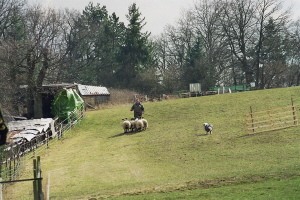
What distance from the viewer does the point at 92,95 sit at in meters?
59.6

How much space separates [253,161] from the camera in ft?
68.4

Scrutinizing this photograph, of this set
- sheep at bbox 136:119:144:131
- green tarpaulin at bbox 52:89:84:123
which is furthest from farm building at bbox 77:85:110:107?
sheep at bbox 136:119:144:131

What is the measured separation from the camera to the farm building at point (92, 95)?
5681 cm

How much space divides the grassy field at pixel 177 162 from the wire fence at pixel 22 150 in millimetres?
544

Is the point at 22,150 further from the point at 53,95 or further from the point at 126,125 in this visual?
the point at 53,95

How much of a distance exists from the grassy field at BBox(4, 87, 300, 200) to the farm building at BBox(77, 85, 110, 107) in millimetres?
16376

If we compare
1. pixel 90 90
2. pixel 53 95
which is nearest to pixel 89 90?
pixel 90 90

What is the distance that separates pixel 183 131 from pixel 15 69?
834 inches

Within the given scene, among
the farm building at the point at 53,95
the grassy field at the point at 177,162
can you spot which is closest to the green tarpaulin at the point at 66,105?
the farm building at the point at 53,95

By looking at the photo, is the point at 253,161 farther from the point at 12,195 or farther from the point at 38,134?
the point at 38,134

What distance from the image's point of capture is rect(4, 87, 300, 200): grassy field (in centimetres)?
1611

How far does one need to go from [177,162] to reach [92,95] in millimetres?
38484

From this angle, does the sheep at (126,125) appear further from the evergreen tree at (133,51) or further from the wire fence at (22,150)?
the evergreen tree at (133,51)

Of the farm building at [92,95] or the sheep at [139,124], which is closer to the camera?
the sheep at [139,124]
